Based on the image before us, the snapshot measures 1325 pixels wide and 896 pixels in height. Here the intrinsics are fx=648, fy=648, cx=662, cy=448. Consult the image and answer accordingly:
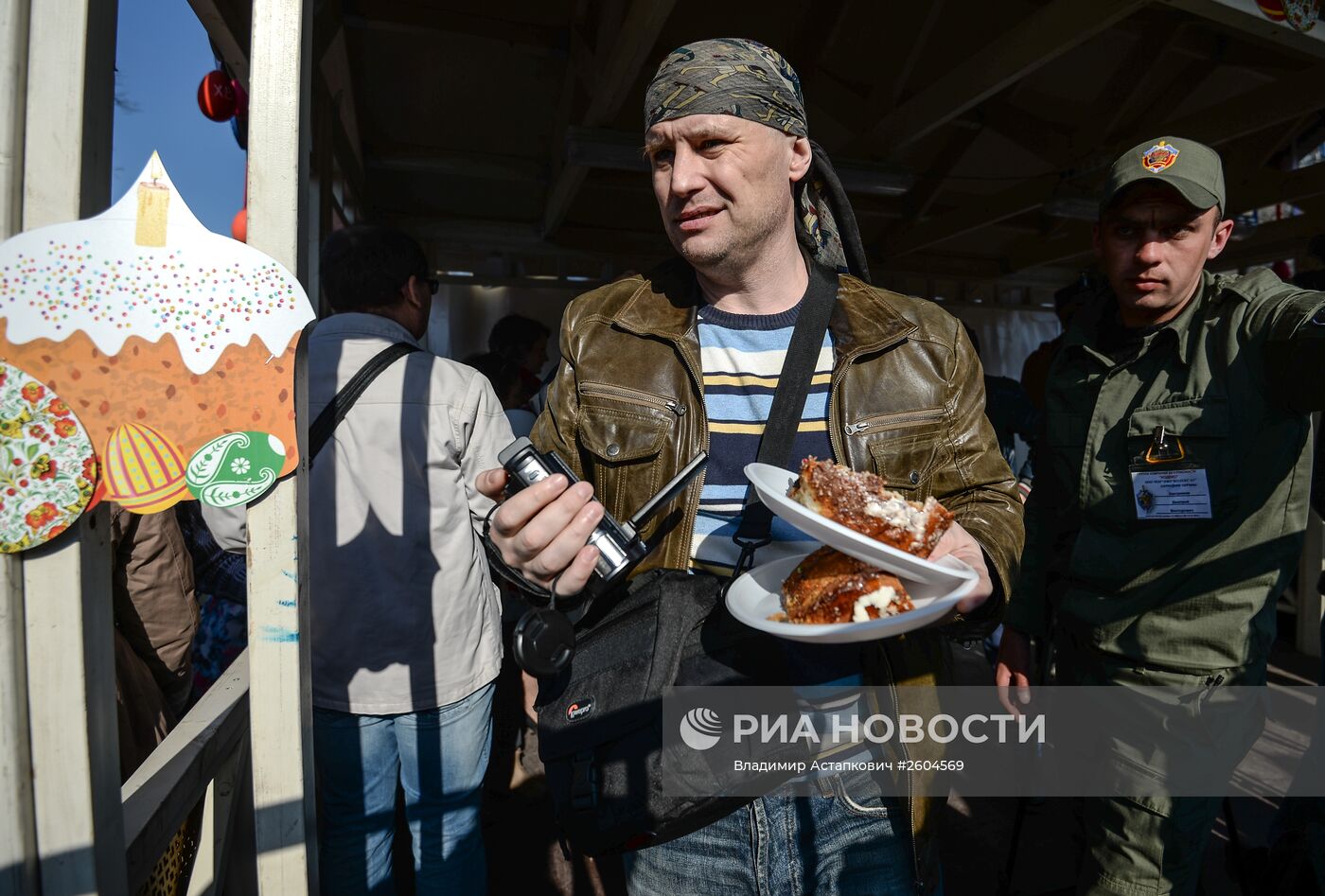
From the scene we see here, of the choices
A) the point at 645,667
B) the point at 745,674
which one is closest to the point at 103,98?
the point at 645,667

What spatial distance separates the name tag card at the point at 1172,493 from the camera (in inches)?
71.9

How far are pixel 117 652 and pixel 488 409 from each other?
1170mm

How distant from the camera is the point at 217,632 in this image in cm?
252

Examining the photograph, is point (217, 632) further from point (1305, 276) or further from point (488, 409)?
point (1305, 276)

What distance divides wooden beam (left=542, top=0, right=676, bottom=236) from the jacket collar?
1.77m

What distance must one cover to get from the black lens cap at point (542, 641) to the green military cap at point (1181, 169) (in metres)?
2.05

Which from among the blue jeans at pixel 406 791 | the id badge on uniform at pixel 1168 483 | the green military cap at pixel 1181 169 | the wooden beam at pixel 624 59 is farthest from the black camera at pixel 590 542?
the wooden beam at pixel 624 59

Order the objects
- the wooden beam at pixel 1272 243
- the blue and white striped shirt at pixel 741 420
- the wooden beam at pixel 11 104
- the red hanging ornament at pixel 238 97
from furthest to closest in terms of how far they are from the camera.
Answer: the wooden beam at pixel 1272 243
the red hanging ornament at pixel 238 97
the blue and white striped shirt at pixel 741 420
the wooden beam at pixel 11 104

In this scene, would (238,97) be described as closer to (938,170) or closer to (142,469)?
(142,469)

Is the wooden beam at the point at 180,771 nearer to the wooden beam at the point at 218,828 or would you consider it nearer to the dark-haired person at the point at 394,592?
the wooden beam at the point at 218,828

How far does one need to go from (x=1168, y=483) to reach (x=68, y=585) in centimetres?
246

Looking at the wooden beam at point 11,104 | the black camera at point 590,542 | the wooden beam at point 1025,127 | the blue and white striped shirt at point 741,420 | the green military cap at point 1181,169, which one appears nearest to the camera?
the wooden beam at point 11,104

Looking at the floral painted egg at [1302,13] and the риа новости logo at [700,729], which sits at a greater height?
the floral painted egg at [1302,13]

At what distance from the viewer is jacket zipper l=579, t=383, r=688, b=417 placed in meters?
1.38
